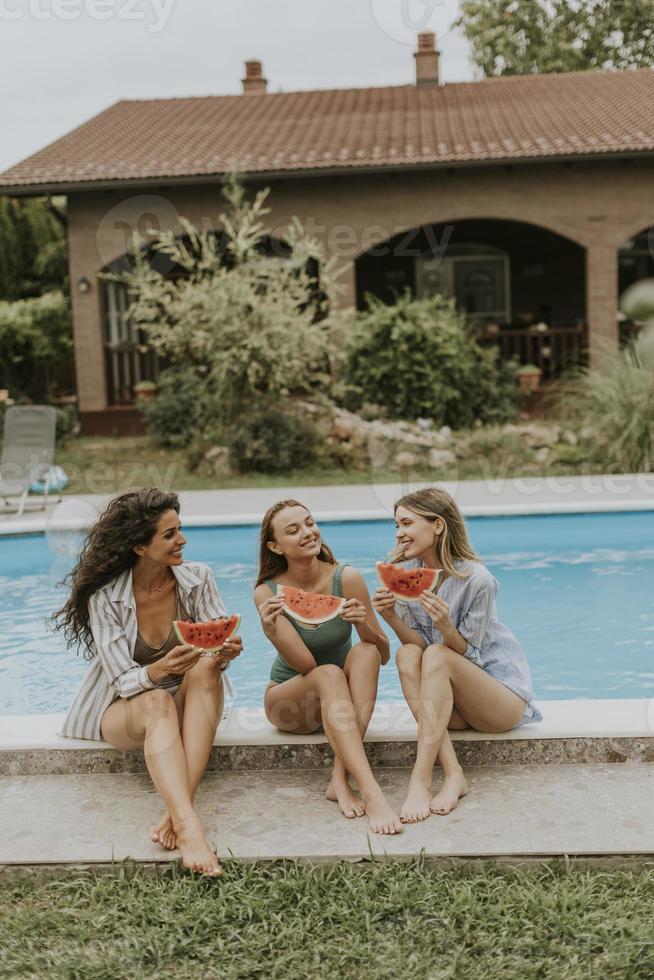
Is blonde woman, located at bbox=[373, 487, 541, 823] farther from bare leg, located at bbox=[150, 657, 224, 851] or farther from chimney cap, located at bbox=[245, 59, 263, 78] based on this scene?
chimney cap, located at bbox=[245, 59, 263, 78]

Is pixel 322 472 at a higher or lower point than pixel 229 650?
lower

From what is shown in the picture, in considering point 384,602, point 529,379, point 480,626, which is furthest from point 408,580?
point 529,379

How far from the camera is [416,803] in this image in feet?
12.4

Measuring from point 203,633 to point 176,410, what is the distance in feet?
41.2

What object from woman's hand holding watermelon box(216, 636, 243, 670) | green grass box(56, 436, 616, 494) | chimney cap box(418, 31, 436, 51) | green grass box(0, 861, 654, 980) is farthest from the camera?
chimney cap box(418, 31, 436, 51)

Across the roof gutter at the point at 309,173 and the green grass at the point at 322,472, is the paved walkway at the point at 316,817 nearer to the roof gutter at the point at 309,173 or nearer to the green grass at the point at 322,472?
the green grass at the point at 322,472

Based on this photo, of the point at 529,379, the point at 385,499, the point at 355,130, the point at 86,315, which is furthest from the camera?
the point at 355,130

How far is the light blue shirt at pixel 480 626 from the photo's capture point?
13.8ft

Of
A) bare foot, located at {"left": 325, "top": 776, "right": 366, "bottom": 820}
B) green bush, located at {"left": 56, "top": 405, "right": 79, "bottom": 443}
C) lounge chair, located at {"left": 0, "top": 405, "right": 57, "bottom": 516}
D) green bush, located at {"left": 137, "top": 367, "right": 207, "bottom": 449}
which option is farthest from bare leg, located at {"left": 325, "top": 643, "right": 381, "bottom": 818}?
green bush, located at {"left": 56, "top": 405, "right": 79, "bottom": 443}

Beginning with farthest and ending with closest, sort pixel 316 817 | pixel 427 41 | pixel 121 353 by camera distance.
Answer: pixel 427 41 < pixel 121 353 < pixel 316 817

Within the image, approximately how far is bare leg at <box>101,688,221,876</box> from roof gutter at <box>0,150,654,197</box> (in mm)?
14741

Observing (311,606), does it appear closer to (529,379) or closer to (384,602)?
(384,602)

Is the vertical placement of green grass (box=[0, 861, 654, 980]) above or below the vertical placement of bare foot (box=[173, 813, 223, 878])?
below

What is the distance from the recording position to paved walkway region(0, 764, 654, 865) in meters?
3.56
